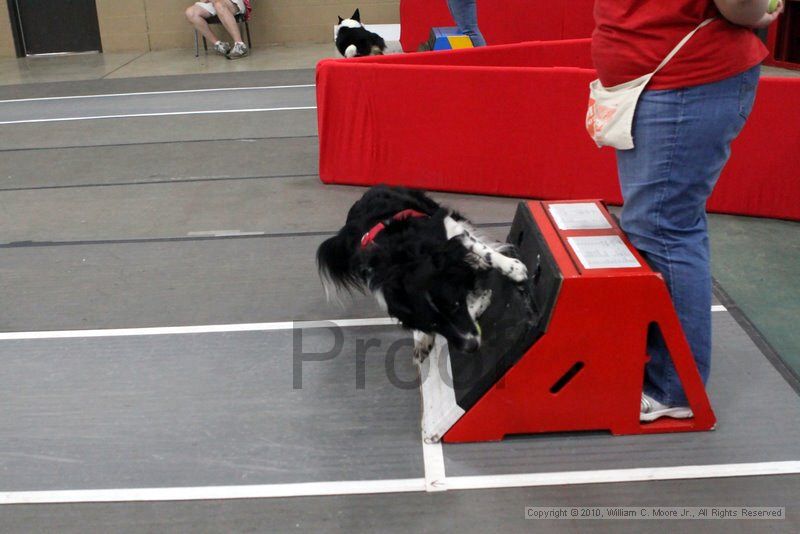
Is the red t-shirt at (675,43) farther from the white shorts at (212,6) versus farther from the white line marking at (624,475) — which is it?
the white shorts at (212,6)

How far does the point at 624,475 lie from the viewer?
2146 millimetres

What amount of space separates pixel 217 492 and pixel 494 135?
2.88 meters

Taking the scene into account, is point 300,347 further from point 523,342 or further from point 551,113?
point 551,113

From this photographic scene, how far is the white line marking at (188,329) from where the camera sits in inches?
120

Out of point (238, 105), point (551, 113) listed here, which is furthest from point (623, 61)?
point (238, 105)

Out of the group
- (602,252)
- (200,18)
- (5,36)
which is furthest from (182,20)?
(602,252)

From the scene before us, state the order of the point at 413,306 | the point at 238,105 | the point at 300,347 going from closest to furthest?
the point at 413,306 → the point at 300,347 → the point at 238,105

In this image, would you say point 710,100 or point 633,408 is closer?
point 710,100

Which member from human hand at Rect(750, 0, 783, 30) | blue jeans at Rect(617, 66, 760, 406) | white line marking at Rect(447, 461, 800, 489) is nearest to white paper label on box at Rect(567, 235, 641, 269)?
blue jeans at Rect(617, 66, 760, 406)

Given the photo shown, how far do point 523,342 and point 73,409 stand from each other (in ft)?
5.39

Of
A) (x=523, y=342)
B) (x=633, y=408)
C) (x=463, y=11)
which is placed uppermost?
(x=463, y=11)

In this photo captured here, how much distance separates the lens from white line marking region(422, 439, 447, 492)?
213 cm

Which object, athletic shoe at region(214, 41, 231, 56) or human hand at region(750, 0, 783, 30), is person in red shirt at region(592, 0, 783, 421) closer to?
human hand at region(750, 0, 783, 30)

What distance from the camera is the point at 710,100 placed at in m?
1.94
